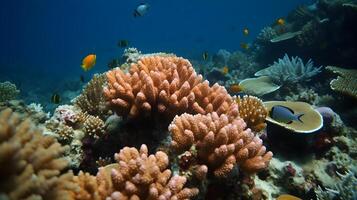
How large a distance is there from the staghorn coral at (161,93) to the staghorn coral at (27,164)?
1.95 m

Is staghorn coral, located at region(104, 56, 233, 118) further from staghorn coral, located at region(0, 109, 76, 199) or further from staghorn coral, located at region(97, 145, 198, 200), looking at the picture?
staghorn coral, located at region(0, 109, 76, 199)

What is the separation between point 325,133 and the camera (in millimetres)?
5734

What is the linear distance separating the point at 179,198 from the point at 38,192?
4.81 ft

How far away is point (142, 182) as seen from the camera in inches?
126

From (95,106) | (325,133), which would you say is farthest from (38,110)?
(325,133)

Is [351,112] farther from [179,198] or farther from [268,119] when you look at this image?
Result: [179,198]

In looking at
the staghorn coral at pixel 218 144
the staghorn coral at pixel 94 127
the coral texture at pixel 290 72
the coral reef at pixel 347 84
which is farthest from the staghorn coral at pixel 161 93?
the coral texture at pixel 290 72

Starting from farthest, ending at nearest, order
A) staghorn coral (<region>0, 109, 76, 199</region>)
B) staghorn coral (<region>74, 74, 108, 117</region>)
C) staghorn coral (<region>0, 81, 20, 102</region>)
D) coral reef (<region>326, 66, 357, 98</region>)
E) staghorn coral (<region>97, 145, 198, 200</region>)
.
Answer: staghorn coral (<region>0, 81, 20, 102</region>) < coral reef (<region>326, 66, 357, 98</region>) < staghorn coral (<region>74, 74, 108, 117</region>) < staghorn coral (<region>97, 145, 198, 200</region>) < staghorn coral (<region>0, 109, 76, 199</region>)

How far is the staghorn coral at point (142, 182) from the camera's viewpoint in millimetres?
3180

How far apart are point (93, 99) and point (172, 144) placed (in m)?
2.86

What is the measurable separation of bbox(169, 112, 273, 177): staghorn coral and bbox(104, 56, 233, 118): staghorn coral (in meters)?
0.65

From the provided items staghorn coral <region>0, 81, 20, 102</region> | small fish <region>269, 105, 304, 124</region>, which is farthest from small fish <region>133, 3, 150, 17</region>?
small fish <region>269, 105, 304, 124</region>

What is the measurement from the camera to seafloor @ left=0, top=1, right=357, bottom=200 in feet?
8.36

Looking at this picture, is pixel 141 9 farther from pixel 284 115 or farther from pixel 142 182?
pixel 142 182
